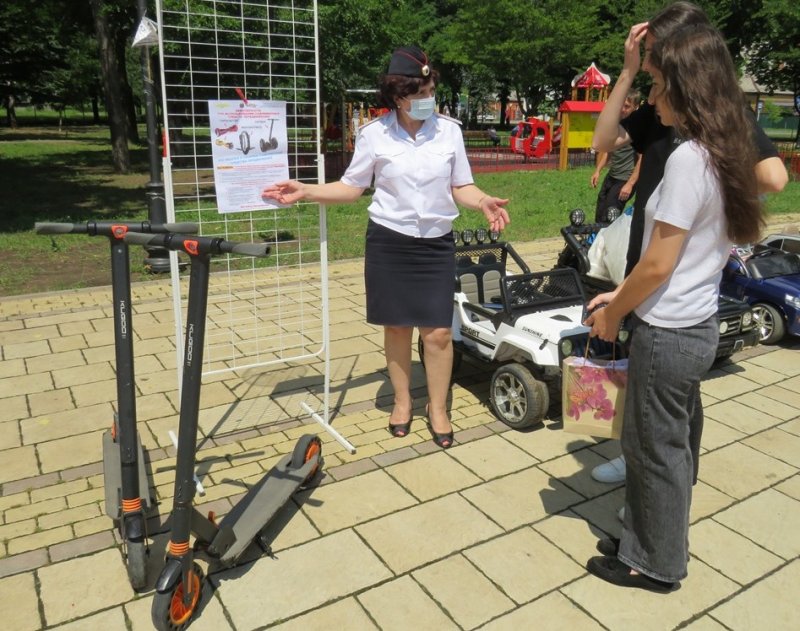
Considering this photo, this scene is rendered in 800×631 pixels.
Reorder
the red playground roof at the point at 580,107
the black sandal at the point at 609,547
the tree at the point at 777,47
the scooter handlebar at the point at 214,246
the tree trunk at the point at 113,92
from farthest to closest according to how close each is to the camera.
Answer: the tree at the point at 777,47, the red playground roof at the point at 580,107, the tree trunk at the point at 113,92, the black sandal at the point at 609,547, the scooter handlebar at the point at 214,246

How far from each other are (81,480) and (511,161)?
866 inches

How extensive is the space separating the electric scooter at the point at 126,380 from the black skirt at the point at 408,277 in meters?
1.47

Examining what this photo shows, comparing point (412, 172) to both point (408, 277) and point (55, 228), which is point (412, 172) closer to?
point (408, 277)

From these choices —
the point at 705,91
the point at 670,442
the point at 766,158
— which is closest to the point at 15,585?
the point at 670,442

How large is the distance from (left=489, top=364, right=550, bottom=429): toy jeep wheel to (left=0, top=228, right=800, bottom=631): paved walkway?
94 mm

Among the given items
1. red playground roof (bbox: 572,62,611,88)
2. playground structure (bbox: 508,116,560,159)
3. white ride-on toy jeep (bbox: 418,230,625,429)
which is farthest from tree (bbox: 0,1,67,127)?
white ride-on toy jeep (bbox: 418,230,625,429)

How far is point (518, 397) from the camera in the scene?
4297mm

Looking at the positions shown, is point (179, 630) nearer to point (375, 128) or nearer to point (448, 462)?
point (448, 462)

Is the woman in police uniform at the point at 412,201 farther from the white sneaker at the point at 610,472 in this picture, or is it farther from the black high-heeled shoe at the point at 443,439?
the white sneaker at the point at 610,472

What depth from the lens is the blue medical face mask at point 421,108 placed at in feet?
11.8

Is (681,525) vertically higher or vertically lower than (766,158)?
lower

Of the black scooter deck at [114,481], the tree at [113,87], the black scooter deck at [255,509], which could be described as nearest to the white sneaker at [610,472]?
the black scooter deck at [255,509]

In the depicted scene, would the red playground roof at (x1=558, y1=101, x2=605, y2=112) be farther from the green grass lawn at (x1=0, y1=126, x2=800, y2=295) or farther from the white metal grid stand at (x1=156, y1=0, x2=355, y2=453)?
the white metal grid stand at (x1=156, y1=0, x2=355, y2=453)

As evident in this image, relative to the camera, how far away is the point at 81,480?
3680 mm
